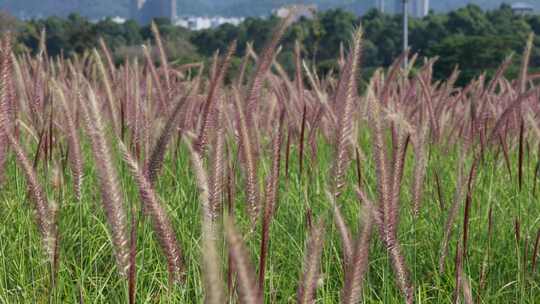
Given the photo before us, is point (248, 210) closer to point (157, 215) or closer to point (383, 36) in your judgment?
point (157, 215)

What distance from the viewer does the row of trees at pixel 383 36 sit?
4181cm

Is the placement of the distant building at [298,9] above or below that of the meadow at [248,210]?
above

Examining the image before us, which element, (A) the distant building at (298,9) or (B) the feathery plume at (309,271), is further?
(A) the distant building at (298,9)

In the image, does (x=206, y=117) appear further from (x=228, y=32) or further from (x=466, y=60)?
(x=228, y=32)

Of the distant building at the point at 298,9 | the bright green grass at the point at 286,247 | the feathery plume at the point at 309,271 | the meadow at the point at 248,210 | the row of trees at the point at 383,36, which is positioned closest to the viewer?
the feathery plume at the point at 309,271

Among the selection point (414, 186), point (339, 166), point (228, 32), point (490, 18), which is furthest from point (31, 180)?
point (228, 32)

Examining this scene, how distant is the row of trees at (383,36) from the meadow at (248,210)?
122 feet

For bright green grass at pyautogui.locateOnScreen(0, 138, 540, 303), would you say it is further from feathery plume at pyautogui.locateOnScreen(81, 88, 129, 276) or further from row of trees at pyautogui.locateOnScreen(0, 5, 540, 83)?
row of trees at pyautogui.locateOnScreen(0, 5, 540, 83)

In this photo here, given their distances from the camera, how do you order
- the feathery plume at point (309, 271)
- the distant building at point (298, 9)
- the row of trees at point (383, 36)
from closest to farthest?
the feathery plume at point (309, 271)
the distant building at point (298, 9)
the row of trees at point (383, 36)

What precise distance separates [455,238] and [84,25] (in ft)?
152

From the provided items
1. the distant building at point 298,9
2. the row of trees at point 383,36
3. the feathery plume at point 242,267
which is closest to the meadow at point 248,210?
the feathery plume at point 242,267

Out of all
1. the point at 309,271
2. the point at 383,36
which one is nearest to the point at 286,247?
the point at 309,271

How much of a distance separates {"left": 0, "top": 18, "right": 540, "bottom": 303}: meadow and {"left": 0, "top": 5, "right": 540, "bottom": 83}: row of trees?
37334 mm

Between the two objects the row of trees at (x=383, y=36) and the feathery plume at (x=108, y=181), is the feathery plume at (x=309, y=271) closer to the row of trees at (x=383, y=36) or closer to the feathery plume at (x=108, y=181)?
the feathery plume at (x=108, y=181)
